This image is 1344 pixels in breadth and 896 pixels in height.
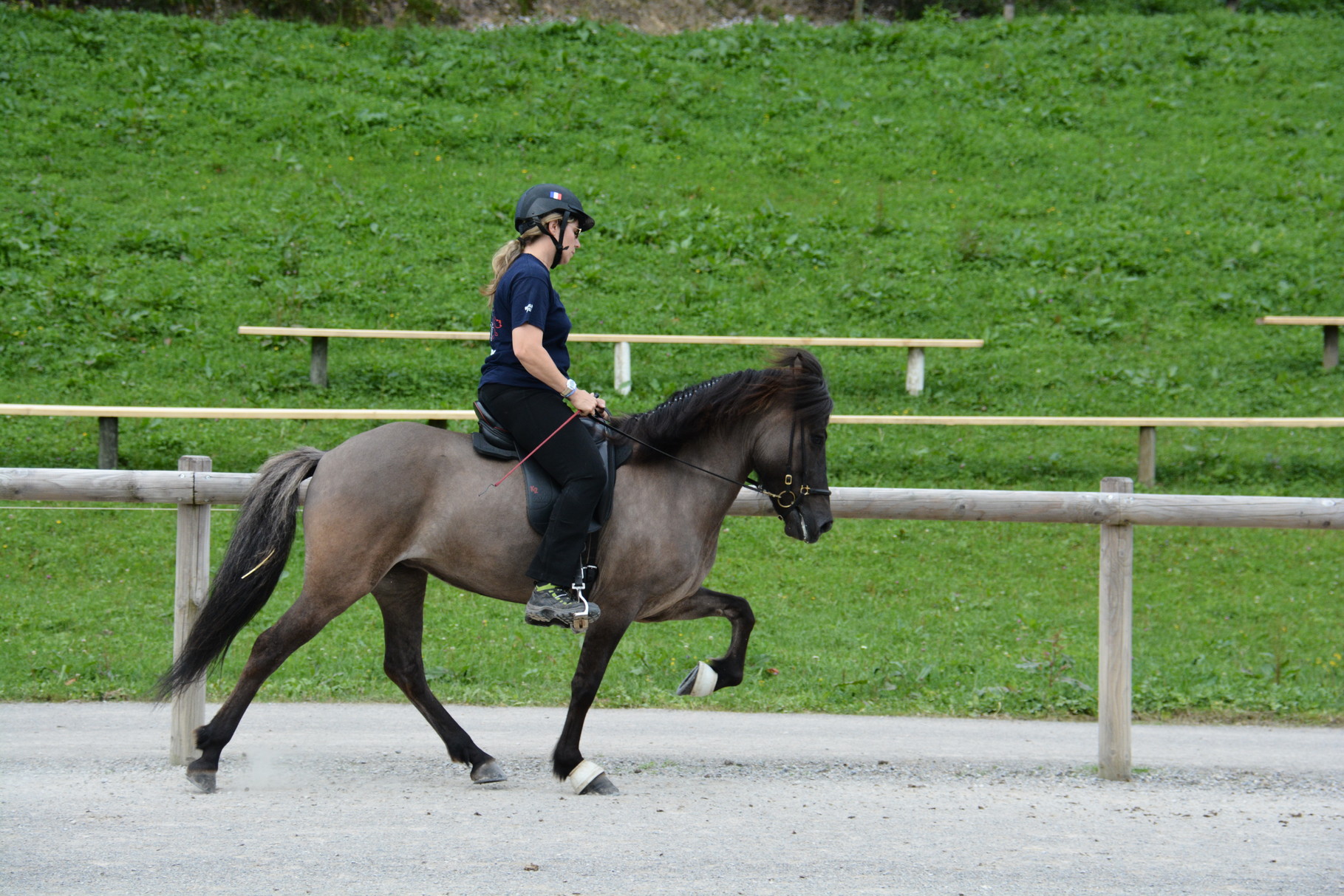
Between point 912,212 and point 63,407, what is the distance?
12497 millimetres

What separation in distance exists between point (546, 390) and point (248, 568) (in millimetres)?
1599

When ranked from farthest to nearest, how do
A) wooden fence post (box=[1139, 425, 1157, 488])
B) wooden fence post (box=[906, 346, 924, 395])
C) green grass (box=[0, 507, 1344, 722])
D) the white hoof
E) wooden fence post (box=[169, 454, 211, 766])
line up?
wooden fence post (box=[906, 346, 924, 395]) → wooden fence post (box=[1139, 425, 1157, 488]) → green grass (box=[0, 507, 1344, 722]) → wooden fence post (box=[169, 454, 211, 766]) → the white hoof

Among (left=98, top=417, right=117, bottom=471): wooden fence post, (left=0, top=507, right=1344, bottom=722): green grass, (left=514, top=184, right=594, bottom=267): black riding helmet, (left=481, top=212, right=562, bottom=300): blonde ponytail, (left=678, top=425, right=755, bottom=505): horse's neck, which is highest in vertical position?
(left=514, top=184, right=594, bottom=267): black riding helmet

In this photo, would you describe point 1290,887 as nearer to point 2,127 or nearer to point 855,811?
point 855,811

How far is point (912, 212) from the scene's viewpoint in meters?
18.2

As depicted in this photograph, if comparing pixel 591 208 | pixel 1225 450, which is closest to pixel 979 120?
pixel 591 208

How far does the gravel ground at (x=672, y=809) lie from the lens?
13.9 feet

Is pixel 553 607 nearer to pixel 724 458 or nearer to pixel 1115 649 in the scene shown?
pixel 724 458

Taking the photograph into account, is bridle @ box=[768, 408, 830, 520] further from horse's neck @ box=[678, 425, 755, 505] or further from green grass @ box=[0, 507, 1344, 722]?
green grass @ box=[0, 507, 1344, 722]

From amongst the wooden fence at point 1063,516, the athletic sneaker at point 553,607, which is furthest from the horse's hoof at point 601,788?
the wooden fence at point 1063,516

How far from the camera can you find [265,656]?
5.13m

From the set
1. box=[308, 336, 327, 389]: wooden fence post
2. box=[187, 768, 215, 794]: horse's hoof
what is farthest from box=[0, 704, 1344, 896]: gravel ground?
box=[308, 336, 327, 389]: wooden fence post

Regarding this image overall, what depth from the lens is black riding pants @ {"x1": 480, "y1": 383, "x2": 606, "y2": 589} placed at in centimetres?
508

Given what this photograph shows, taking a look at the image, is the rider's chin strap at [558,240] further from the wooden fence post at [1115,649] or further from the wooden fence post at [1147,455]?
the wooden fence post at [1147,455]
